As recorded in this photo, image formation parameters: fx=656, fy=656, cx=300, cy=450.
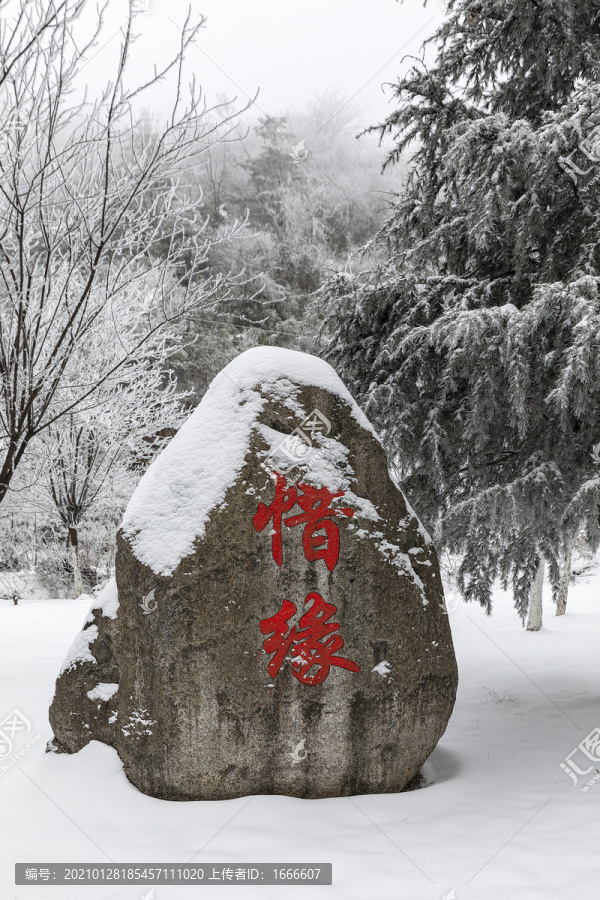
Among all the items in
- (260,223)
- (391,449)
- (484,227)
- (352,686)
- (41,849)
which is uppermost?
(260,223)

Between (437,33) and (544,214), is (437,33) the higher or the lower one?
the higher one

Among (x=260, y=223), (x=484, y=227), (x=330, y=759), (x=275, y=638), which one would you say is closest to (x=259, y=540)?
(x=275, y=638)

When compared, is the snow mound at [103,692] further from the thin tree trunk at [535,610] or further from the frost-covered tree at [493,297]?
the thin tree trunk at [535,610]

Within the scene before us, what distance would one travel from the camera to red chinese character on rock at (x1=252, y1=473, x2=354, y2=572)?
11.2ft

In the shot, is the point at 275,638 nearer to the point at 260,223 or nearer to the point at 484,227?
the point at 484,227

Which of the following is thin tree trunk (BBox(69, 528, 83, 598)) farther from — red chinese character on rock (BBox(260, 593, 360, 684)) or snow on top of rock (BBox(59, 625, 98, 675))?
red chinese character on rock (BBox(260, 593, 360, 684))

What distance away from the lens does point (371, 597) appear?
3457mm

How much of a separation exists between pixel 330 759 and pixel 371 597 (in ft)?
2.77

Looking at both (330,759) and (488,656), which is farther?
(488,656)

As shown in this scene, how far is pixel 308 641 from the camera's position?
3.35 metres

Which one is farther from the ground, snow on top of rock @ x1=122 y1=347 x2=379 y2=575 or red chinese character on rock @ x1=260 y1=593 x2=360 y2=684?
snow on top of rock @ x1=122 y1=347 x2=379 y2=575

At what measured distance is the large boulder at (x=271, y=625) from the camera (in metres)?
3.29
